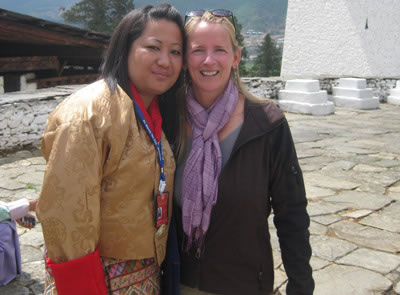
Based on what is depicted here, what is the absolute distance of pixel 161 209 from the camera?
151 cm

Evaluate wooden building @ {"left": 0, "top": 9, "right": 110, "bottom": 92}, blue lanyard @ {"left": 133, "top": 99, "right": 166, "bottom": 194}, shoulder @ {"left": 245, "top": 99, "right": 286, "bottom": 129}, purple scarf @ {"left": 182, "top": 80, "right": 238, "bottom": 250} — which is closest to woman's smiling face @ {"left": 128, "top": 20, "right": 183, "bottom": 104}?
blue lanyard @ {"left": 133, "top": 99, "right": 166, "bottom": 194}

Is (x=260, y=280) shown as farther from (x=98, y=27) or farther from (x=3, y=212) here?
(x=98, y=27)

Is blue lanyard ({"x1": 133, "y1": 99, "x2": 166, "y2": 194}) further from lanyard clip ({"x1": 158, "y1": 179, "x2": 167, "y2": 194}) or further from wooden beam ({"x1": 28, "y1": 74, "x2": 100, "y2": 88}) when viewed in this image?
wooden beam ({"x1": 28, "y1": 74, "x2": 100, "y2": 88})

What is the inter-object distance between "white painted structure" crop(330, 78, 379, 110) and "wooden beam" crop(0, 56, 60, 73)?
7.62 m

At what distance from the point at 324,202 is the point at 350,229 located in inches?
26.7

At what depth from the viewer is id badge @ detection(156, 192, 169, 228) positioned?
149 cm

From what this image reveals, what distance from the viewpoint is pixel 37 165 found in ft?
17.1

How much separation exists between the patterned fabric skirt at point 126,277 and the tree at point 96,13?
1519 inches

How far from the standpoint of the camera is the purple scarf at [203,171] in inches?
61.6

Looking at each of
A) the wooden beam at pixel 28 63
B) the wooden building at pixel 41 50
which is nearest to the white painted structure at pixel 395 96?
the wooden building at pixel 41 50

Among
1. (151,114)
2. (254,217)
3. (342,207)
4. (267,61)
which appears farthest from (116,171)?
(267,61)

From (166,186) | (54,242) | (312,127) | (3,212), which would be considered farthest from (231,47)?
(312,127)

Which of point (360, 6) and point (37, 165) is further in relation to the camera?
point (360, 6)

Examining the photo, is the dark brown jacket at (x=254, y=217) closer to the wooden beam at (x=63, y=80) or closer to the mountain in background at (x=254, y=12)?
the wooden beam at (x=63, y=80)
